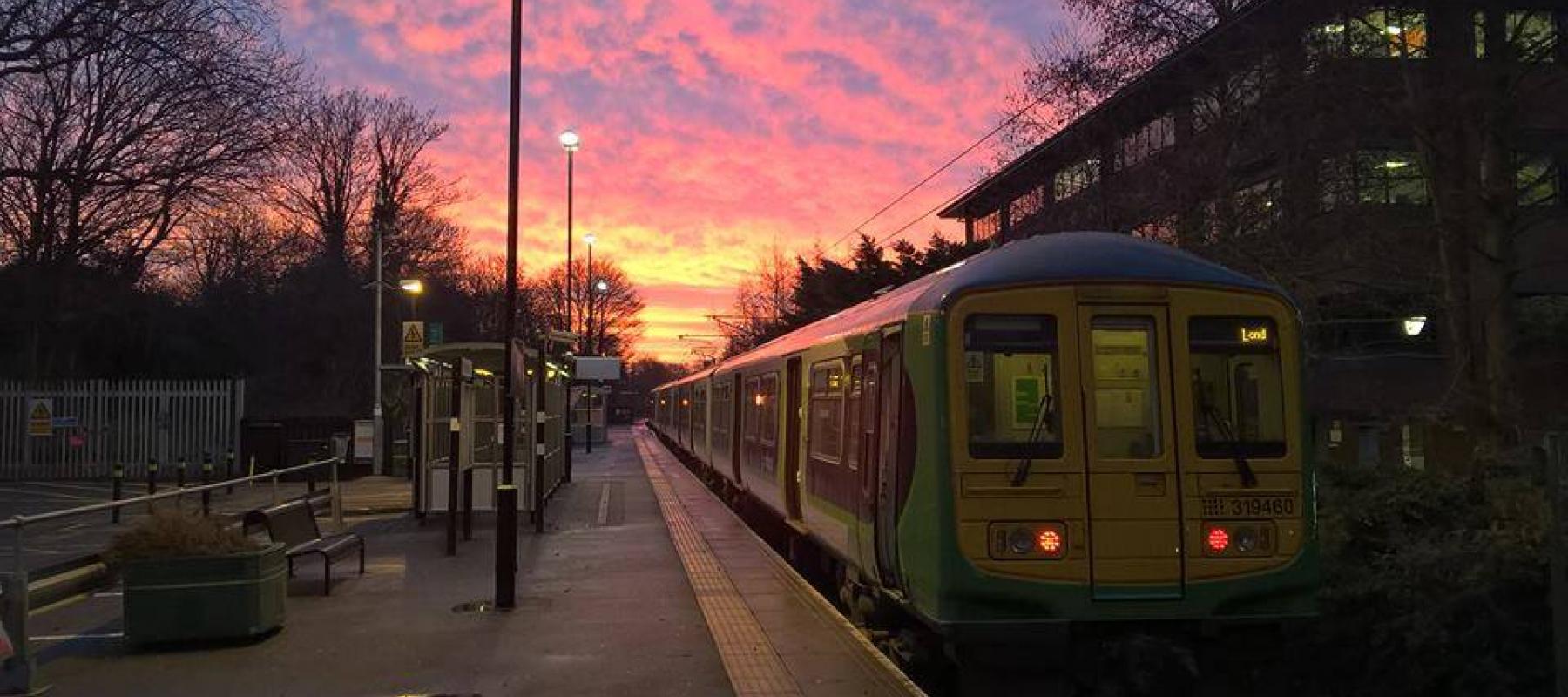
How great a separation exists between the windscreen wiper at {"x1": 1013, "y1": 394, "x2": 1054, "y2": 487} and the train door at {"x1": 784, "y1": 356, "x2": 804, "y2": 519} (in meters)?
5.81

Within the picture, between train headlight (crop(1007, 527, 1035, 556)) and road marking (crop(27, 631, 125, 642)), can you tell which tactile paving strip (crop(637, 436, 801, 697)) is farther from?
road marking (crop(27, 631, 125, 642))

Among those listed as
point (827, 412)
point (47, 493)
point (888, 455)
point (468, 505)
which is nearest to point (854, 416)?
point (827, 412)

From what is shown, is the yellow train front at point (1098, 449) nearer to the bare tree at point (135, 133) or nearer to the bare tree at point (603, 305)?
the bare tree at point (135, 133)

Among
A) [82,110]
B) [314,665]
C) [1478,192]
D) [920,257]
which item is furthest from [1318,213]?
[920,257]

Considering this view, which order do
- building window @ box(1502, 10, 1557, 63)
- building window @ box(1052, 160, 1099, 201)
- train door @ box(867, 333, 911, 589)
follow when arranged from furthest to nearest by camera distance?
1. building window @ box(1052, 160, 1099, 201)
2. building window @ box(1502, 10, 1557, 63)
3. train door @ box(867, 333, 911, 589)

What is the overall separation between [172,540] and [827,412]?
5.22m

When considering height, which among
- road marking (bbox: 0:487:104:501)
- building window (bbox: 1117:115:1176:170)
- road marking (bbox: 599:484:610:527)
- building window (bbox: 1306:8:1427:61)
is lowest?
road marking (bbox: 599:484:610:527)

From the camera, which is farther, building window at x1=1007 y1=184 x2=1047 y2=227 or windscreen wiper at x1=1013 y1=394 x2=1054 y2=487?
building window at x1=1007 y1=184 x2=1047 y2=227

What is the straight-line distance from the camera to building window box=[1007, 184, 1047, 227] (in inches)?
886

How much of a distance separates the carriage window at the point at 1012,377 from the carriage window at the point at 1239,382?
871mm

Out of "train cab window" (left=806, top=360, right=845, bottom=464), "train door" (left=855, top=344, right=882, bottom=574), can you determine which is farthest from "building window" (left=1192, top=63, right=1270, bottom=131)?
"train door" (left=855, top=344, right=882, bottom=574)

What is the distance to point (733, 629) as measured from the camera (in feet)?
27.8

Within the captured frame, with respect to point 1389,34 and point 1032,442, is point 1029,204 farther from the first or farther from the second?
point 1032,442

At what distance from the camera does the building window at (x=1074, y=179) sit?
18906 millimetres
